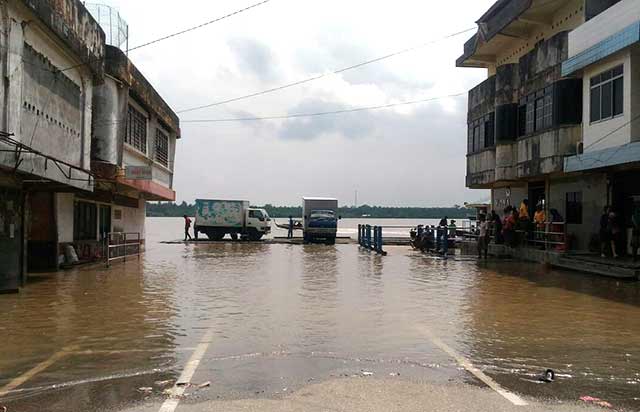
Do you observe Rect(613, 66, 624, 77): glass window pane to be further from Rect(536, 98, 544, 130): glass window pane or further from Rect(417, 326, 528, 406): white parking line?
Rect(417, 326, 528, 406): white parking line

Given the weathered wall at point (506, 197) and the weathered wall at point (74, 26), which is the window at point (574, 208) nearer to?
the weathered wall at point (506, 197)

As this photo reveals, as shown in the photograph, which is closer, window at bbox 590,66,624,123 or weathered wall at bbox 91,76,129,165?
window at bbox 590,66,624,123

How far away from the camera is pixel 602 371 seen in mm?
6867

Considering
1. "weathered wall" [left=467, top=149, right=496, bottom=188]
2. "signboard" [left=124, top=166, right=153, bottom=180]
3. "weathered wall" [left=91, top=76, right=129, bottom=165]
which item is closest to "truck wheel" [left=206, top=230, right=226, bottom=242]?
"weathered wall" [left=467, top=149, right=496, bottom=188]

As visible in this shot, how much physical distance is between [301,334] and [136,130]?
18.4 meters

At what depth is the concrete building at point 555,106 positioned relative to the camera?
60.8 feet

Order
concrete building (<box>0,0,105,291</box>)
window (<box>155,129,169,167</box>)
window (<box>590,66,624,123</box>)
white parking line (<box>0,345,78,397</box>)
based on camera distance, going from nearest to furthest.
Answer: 1. white parking line (<box>0,345,78,397</box>)
2. concrete building (<box>0,0,105,291</box>)
3. window (<box>590,66,624,123</box>)
4. window (<box>155,129,169,167</box>)

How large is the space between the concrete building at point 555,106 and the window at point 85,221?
16.9m

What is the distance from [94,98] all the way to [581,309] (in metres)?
15.6

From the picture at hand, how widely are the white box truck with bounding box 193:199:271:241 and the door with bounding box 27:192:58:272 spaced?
25.9 metres

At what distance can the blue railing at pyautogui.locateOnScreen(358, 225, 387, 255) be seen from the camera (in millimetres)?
28923

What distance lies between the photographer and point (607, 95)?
748 inches

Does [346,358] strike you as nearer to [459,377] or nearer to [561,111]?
[459,377]

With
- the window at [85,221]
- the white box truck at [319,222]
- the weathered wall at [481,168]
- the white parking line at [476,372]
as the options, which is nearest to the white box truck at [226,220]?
the white box truck at [319,222]
